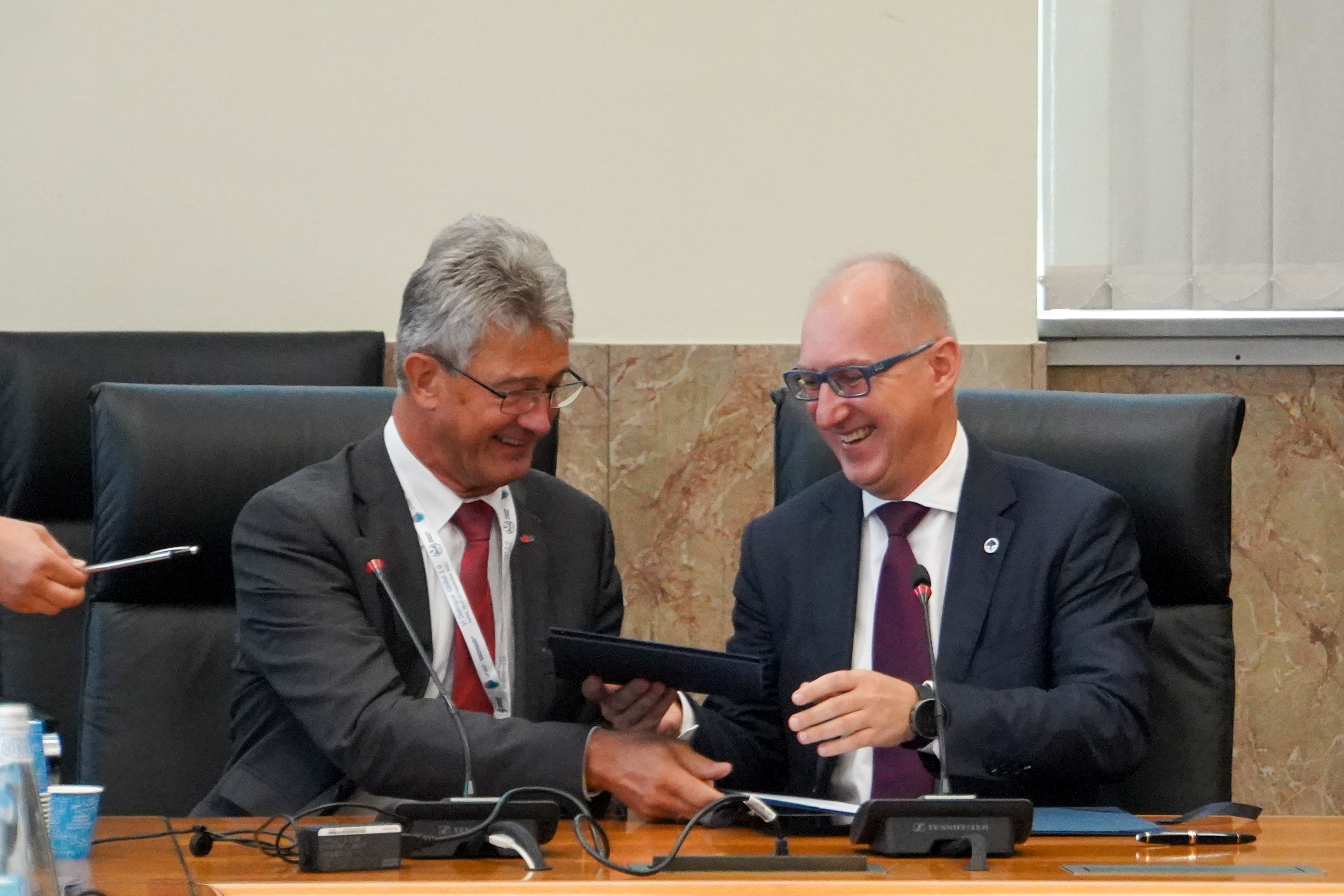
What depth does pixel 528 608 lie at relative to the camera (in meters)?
2.30

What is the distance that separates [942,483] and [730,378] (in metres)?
0.80

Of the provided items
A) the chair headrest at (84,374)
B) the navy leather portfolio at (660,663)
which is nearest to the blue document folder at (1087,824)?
the navy leather portfolio at (660,663)

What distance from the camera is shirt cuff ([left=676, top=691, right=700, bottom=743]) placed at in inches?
Answer: 86.4

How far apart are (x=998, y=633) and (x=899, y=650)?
147mm

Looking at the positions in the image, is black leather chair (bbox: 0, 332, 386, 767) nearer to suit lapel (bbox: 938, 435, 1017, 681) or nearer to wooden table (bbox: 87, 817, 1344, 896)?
wooden table (bbox: 87, 817, 1344, 896)

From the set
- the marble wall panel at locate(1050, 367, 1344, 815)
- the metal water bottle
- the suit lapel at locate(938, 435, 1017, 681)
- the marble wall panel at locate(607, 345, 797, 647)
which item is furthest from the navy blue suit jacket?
the metal water bottle

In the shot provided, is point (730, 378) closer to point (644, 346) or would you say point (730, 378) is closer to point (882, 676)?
point (644, 346)

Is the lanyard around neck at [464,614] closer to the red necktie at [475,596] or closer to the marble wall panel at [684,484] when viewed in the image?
the red necktie at [475,596]

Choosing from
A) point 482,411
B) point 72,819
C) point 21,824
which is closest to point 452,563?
point 482,411

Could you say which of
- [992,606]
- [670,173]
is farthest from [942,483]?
[670,173]

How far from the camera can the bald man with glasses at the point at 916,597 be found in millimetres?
2074

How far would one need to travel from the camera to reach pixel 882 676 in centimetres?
187

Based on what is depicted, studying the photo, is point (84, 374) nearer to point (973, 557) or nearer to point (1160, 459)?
point (973, 557)

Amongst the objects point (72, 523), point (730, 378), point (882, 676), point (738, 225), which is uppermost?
point (738, 225)
